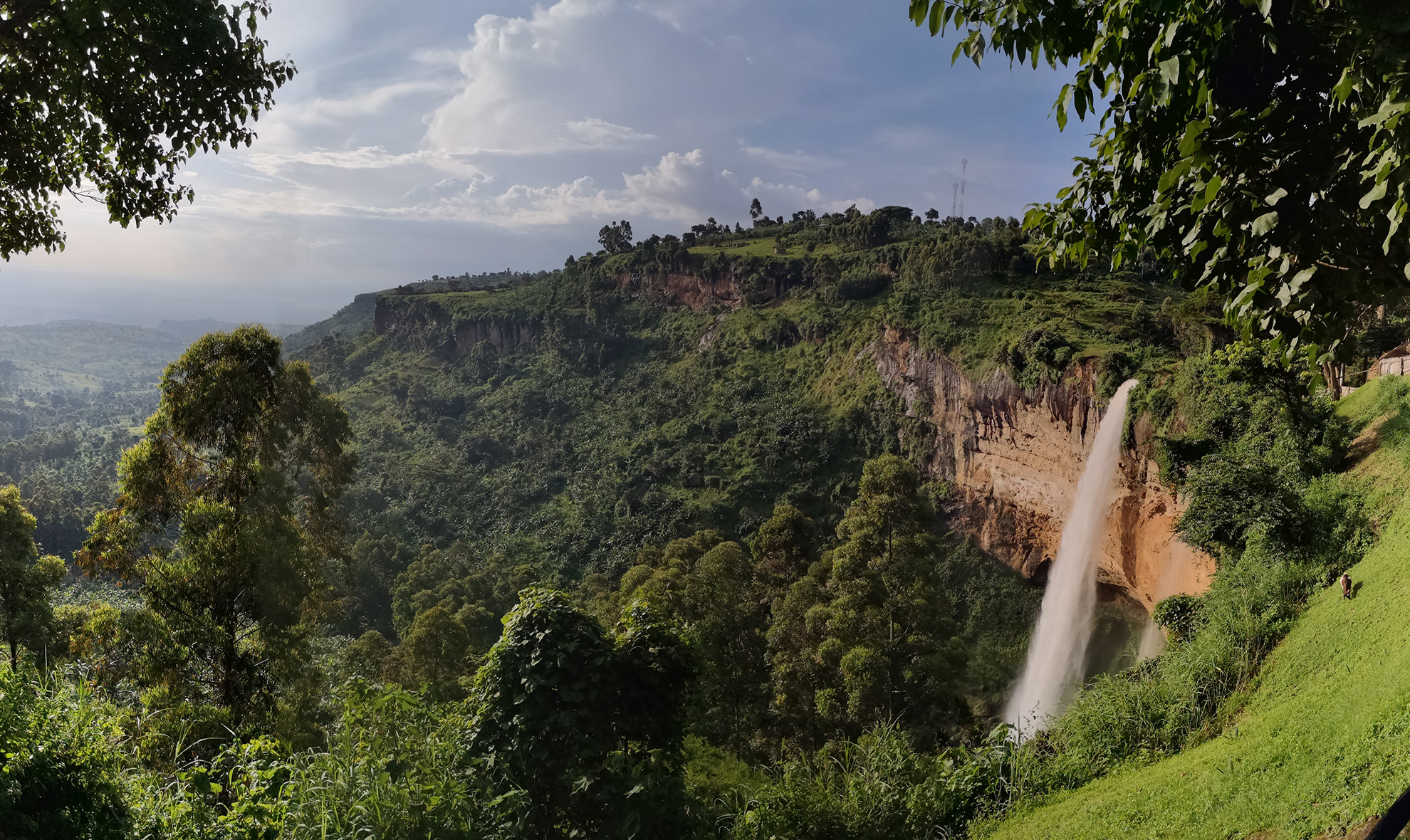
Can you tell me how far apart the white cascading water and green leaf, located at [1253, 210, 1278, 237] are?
68.0 ft

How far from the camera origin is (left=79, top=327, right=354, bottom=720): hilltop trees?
30.1 ft

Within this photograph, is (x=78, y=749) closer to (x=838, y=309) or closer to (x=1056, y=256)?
(x=1056, y=256)

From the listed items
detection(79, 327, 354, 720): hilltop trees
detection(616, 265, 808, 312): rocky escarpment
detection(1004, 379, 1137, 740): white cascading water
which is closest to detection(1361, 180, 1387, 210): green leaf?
detection(79, 327, 354, 720): hilltop trees

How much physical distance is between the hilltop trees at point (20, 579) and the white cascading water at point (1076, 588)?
22634 millimetres

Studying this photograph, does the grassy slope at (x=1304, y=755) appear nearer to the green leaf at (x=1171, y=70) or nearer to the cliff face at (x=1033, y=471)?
the green leaf at (x=1171, y=70)

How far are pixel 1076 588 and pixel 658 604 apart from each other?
19761mm

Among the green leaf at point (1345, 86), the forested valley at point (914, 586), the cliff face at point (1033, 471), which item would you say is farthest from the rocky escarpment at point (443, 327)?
the green leaf at point (1345, 86)

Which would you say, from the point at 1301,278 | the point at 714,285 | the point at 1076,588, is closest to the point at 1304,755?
the point at 1301,278

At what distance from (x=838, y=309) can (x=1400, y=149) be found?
161ft

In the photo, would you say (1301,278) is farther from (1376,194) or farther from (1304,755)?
(1304,755)

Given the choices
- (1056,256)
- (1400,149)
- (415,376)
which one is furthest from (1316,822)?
(415,376)

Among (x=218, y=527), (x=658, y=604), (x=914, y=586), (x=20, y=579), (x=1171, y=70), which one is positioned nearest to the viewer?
(x=1171, y=70)

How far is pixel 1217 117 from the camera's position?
2.84m

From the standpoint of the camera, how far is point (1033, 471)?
1162 inches
